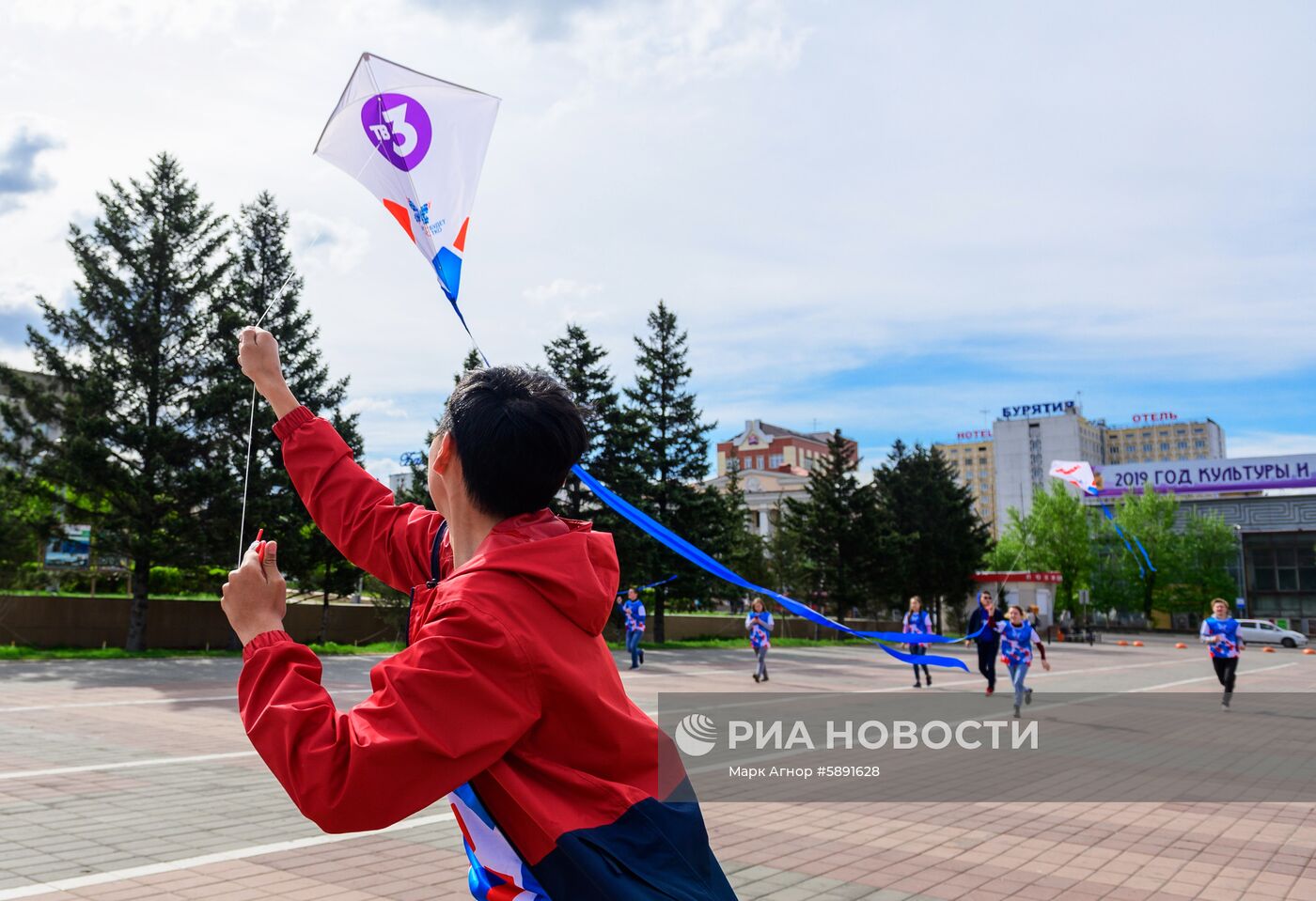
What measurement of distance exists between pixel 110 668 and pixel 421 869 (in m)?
16.3

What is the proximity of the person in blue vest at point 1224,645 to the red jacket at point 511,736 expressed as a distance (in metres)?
17.3

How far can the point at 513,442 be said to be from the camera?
182cm

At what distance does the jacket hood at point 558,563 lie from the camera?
63.8 inches

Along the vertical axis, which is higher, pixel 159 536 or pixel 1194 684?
pixel 159 536

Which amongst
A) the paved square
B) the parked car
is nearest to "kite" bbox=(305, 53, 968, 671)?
the paved square

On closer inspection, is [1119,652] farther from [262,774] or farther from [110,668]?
[262,774]

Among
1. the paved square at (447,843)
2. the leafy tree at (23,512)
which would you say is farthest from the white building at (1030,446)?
the paved square at (447,843)

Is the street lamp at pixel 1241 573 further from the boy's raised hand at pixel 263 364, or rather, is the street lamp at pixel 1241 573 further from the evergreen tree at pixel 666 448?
the boy's raised hand at pixel 263 364

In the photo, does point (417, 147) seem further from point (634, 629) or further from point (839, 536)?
point (839, 536)

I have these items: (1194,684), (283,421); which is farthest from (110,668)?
(1194,684)

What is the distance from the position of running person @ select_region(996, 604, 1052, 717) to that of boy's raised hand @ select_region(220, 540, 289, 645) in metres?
14.0

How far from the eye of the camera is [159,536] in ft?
79.1

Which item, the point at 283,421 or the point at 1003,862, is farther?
the point at 1003,862

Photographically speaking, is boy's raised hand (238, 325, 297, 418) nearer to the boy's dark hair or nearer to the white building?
the boy's dark hair
